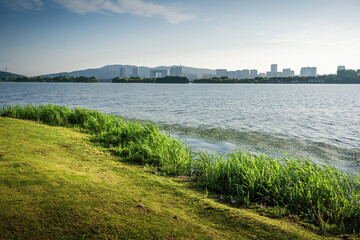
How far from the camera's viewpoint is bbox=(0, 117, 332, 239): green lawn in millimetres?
3496

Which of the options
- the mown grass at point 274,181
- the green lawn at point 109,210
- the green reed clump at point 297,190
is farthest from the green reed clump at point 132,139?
the green lawn at point 109,210

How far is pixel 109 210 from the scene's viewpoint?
4.07 meters

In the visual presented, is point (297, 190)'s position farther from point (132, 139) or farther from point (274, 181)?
point (132, 139)

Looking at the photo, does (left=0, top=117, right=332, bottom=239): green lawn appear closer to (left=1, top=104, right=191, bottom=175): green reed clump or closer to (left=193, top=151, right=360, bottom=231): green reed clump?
(left=193, top=151, right=360, bottom=231): green reed clump

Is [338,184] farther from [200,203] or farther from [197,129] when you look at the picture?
[197,129]

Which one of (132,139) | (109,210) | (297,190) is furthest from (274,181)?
Result: (132,139)

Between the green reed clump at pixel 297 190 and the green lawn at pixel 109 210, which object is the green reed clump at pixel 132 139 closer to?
the green reed clump at pixel 297 190

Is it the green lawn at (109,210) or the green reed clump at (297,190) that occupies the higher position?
the green lawn at (109,210)

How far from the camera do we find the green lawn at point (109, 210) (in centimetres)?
350

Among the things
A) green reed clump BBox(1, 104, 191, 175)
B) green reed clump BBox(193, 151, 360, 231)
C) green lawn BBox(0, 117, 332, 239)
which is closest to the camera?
green lawn BBox(0, 117, 332, 239)

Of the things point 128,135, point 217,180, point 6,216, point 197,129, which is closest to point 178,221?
point 6,216

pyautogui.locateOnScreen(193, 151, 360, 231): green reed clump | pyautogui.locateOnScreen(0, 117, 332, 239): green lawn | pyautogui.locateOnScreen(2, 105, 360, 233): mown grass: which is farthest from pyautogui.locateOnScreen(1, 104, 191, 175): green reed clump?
pyautogui.locateOnScreen(0, 117, 332, 239): green lawn

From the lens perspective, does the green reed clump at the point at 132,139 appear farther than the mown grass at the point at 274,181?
Yes

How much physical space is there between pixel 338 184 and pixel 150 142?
7.92m
